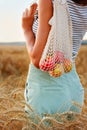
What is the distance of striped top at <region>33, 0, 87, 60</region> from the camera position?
1.47m

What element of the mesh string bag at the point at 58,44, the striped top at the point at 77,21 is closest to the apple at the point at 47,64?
the mesh string bag at the point at 58,44

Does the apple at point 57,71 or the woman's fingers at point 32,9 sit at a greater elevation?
the woman's fingers at point 32,9

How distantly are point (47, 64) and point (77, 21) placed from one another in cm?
16

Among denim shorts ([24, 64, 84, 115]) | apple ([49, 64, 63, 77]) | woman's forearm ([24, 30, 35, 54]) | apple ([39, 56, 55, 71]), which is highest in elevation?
woman's forearm ([24, 30, 35, 54])

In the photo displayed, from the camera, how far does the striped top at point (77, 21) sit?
4.81 ft

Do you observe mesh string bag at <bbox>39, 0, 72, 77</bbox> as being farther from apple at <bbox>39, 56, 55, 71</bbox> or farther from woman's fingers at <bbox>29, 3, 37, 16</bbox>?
woman's fingers at <bbox>29, 3, 37, 16</bbox>

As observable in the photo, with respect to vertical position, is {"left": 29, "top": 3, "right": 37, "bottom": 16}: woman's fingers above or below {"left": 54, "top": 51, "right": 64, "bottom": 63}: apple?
above

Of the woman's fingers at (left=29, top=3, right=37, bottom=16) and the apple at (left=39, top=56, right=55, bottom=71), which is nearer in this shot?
the apple at (left=39, top=56, right=55, bottom=71)

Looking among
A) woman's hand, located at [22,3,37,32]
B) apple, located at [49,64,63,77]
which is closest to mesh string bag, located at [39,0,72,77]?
apple, located at [49,64,63,77]

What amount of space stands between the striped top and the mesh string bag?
0.07ft

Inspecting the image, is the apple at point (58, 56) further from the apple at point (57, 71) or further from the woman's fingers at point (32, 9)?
the woman's fingers at point (32, 9)

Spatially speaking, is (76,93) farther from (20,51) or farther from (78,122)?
(20,51)

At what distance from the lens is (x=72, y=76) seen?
60.6 inches

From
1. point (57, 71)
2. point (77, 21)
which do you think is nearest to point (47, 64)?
point (57, 71)
